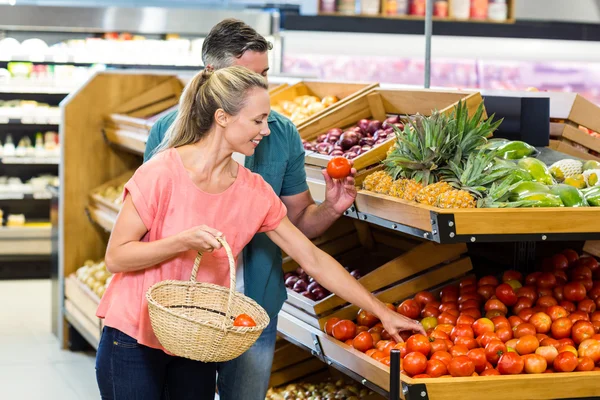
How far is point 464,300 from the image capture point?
10.1 ft

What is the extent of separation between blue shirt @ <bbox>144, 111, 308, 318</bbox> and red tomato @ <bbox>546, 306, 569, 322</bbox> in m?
0.87

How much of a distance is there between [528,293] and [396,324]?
22.0 inches

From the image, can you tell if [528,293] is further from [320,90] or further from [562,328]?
[320,90]

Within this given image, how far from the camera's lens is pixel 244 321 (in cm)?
232

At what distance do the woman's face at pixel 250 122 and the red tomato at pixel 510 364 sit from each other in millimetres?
947

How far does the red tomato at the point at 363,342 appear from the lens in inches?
114

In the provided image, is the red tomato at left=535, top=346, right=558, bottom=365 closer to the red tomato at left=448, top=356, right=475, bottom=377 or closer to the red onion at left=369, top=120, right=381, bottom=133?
the red tomato at left=448, top=356, right=475, bottom=377

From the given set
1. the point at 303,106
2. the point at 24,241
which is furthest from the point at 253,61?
the point at 24,241

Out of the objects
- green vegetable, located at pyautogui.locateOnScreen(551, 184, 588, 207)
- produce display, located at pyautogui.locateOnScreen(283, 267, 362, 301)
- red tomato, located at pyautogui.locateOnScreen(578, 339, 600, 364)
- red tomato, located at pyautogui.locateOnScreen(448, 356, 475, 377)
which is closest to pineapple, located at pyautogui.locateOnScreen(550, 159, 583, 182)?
green vegetable, located at pyautogui.locateOnScreen(551, 184, 588, 207)

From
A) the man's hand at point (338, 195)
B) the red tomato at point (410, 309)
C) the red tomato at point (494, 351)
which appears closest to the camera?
the red tomato at point (494, 351)

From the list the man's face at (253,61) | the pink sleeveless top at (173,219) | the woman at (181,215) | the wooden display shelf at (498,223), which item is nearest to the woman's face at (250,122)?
the woman at (181,215)

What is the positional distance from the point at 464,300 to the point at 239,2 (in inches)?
256

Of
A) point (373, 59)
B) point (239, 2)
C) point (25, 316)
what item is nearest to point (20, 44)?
point (239, 2)

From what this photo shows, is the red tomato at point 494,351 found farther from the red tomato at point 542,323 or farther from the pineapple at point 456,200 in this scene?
the pineapple at point 456,200
